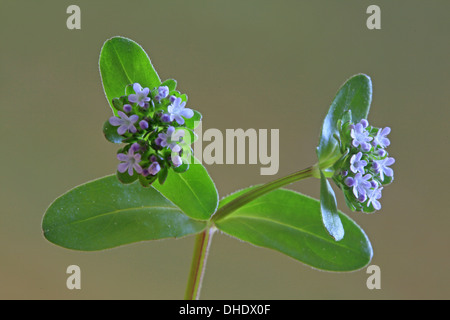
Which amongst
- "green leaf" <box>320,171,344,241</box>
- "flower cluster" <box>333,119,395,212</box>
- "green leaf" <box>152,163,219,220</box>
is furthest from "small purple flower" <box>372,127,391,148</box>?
"green leaf" <box>152,163,219,220</box>

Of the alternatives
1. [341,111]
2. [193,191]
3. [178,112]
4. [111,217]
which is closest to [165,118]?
[178,112]

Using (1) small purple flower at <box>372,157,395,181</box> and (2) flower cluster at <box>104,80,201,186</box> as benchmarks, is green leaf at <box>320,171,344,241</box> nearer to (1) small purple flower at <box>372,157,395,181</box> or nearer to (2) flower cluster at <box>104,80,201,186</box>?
(1) small purple flower at <box>372,157,395,181</box>

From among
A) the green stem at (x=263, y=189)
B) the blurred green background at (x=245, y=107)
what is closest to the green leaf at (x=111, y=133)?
the green stem at (x=263, y=189)

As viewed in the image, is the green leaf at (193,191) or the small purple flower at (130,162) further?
the green leaf at (193,191)

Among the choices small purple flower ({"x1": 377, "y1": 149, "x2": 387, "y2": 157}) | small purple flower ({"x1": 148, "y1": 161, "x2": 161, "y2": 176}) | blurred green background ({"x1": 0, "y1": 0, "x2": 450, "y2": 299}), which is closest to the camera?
small purple flower ({"x1": 148, "y1": 161, "x2": 161, "y2": 176})

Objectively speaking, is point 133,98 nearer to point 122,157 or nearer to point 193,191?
point 122,157

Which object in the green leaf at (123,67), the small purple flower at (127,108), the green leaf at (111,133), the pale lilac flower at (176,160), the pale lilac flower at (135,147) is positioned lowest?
the pale lilac flower at (176,160)

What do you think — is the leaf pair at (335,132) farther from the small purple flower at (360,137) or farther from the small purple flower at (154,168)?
the small purple flower at (154,168)

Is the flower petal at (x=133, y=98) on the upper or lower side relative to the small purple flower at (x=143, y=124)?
upper
